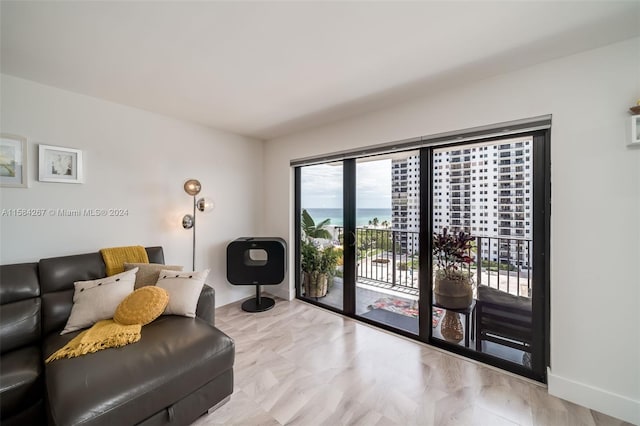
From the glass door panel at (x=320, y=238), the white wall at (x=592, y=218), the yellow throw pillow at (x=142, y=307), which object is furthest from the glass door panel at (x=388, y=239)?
the yellow throw pillow at (x=142, y=307)

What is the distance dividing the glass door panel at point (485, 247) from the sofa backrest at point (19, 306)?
3.05 m

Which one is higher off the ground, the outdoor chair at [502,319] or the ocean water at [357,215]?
the ocean water at [357,215]

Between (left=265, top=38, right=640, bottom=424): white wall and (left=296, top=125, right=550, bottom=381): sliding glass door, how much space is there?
0.41 feet

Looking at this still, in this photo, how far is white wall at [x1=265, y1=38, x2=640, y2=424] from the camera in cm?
145

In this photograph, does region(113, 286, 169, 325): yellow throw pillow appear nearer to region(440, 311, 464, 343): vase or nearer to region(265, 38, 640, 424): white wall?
region(440, 311, 464, 343): vase

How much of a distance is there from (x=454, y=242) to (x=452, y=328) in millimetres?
810

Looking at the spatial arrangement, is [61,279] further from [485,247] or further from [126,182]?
[485,247]

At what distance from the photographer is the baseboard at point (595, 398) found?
1438mm

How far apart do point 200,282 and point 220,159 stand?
→ 69.2 inches

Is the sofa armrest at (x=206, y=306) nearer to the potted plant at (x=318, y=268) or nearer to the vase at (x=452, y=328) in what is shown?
the potted plant at (x=318, y=268)

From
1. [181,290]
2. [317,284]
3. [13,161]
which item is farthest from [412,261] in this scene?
[13,161]

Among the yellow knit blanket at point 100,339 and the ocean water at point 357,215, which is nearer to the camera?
the yellow knit blanket at point 100,339

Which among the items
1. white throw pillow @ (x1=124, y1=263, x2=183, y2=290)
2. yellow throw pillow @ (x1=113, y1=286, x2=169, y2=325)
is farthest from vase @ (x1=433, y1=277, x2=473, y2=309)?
white throw pillow @ (x1=124, y1=263, x2=183, y2=290)

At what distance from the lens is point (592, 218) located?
1.55 metres
